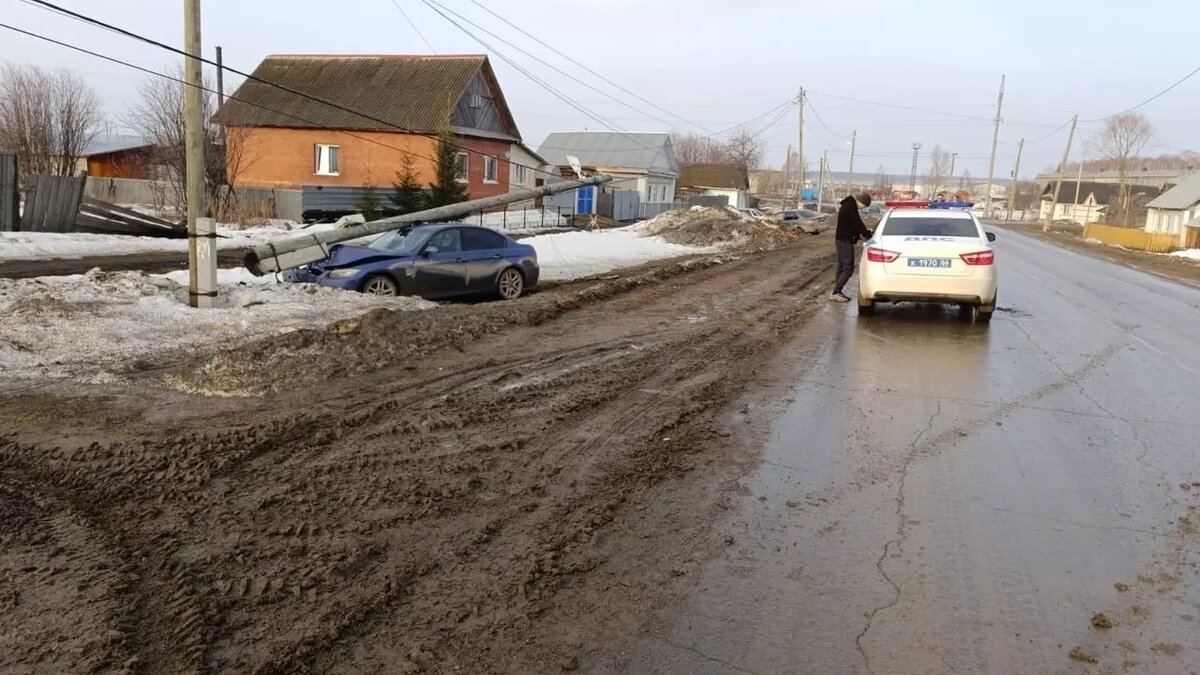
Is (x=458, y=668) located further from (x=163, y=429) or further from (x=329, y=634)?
(x=163, y=429)

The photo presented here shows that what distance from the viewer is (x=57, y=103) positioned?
115ft

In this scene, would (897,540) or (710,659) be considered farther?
(897,540)

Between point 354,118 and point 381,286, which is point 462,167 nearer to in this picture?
point 354,118

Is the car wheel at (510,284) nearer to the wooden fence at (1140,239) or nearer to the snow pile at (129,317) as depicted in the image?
the snow pile at (129,317)

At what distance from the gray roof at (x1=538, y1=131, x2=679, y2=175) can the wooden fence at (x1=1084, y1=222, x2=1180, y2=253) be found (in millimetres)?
30400

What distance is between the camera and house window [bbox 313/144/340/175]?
127 ft

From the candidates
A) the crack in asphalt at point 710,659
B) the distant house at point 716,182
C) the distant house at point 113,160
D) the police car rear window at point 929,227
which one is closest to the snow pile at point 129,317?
the crack in asphalt at point 710,659

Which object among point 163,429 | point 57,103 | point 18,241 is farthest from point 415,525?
point 57,103

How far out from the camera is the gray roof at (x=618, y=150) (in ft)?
225

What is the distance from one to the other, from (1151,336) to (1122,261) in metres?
23.7

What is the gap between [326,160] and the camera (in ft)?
128

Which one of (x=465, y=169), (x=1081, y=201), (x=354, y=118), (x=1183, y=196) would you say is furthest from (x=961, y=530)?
(x=1081, y=201)

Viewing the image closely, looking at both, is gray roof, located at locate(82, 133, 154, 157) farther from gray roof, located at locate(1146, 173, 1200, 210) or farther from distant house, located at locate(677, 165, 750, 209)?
gray roof, located at locate(1146, 173, 1200, 210)

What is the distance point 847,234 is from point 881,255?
234 centimetres
